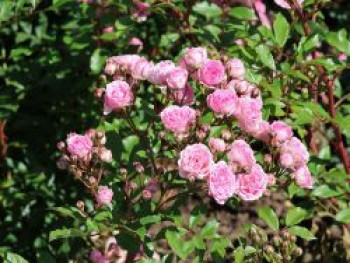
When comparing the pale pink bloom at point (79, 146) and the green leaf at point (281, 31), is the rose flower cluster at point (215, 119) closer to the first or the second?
the pale pink bloom at point (79, 146)

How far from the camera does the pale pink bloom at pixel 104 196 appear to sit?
6.68 feet

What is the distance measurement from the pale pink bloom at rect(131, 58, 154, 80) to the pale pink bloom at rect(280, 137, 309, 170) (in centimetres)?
46

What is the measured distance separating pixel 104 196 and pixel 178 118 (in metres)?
0.33

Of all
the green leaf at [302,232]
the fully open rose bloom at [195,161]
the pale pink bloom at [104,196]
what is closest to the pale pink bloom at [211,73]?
the fully open rose bloom at [195,161]

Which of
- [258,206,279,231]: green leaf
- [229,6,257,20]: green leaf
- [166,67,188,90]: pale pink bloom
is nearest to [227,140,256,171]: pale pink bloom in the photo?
[166,67,188,90]: pale pink bloom

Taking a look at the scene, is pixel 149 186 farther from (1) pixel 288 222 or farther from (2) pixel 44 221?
(2) pixel 44 221

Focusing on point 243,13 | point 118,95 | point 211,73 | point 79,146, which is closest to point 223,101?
point 211,73

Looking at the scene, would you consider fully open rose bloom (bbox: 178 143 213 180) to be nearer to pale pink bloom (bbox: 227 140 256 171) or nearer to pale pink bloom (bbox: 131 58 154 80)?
pale pink bloom (bbox: 227 140 256 171)

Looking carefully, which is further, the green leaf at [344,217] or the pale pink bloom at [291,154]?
the green leaf at [344,217]

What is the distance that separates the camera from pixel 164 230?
206 centimetres

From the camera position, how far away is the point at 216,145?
194 cm

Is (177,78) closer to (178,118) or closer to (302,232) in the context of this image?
(178,118)

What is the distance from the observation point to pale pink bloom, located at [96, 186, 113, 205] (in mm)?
2037

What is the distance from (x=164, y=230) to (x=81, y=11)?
3.69 feet
